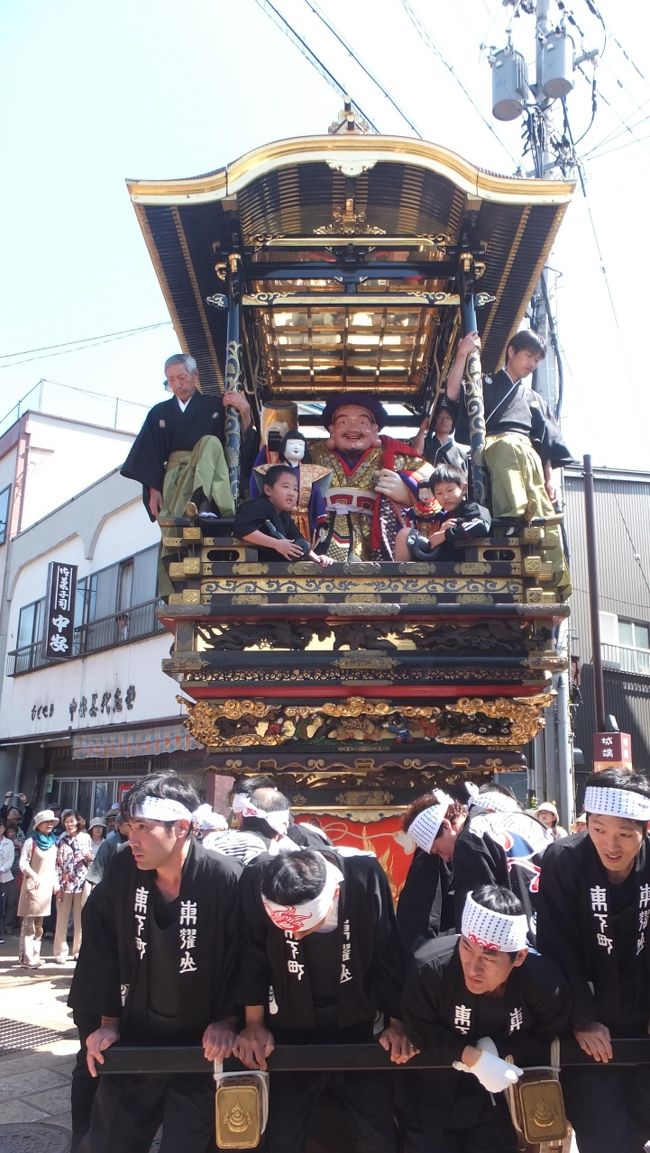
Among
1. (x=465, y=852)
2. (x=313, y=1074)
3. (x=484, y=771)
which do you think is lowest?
(x=313, y=1074)

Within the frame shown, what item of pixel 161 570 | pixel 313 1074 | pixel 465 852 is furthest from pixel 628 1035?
pixel 161 570

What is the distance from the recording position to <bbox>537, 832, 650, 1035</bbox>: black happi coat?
2.83 m

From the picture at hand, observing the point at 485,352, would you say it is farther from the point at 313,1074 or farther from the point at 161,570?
the point at 313,1074

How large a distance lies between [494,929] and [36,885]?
844 cm

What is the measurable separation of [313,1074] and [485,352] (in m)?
4.66

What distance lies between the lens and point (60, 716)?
16.4 m

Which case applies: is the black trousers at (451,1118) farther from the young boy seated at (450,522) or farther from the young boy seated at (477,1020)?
the young boy seated at (450,522)

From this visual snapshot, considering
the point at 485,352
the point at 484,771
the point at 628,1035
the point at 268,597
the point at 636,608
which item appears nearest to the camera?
the point at 628,1035

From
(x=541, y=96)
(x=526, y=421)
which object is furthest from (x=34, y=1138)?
(x=541, y=96)

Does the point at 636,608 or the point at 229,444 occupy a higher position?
the point at 636,608

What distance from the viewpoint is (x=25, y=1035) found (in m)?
6.30

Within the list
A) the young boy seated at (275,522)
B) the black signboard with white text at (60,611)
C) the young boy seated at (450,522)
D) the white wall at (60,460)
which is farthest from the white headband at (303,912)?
the white wall at (60,460)

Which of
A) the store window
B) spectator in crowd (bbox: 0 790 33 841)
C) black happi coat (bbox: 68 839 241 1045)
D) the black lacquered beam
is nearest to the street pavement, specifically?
black happi coat (bbox: 68 839 241 1045)

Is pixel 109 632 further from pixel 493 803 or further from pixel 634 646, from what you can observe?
pixel 493 803
